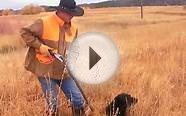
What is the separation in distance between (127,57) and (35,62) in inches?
221

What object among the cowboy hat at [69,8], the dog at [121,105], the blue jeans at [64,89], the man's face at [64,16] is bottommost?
the dog at [121,105]

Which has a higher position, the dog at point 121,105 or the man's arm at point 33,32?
the man's arm at point 33,32

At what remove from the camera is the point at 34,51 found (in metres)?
6.23

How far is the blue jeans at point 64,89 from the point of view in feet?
20.2

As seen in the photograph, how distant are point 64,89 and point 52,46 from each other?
23.5 inches

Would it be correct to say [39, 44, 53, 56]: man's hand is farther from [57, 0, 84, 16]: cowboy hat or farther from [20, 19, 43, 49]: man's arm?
[57, 0, 84, 16]: cowboy hat
